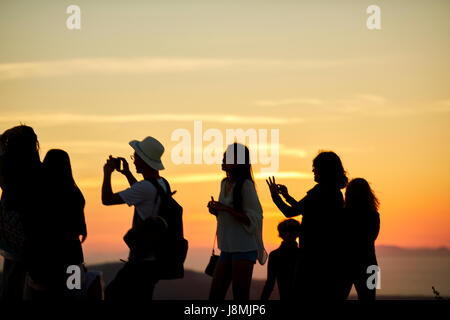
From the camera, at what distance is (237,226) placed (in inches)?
388

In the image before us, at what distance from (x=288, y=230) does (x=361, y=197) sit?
101 cm

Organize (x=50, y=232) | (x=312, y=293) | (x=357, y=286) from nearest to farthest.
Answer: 1. (x=50, y=232)
2. (x=312, y=293)
3. (x=357, y=286)

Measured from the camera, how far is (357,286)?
10414 millimetres

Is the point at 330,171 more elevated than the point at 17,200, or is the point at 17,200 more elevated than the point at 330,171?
the point at 330,171

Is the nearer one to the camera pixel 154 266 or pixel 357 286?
pixel 154 266

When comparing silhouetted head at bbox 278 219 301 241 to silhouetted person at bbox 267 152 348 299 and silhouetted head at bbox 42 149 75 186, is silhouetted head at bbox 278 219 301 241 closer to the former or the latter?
silhouetted person at bbox 267 152 348 299

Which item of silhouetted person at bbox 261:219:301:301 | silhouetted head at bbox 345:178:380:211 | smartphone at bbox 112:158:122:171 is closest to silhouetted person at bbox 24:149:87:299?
smartphone at bbox 112:158:122:171

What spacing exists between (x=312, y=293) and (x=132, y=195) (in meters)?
2.21

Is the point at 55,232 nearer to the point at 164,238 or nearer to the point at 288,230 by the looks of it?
the point at 164,238

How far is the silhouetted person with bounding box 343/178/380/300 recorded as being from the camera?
10.2 meters

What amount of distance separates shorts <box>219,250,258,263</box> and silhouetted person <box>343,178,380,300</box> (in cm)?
122

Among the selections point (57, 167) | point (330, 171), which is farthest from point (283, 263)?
point (57, 167)
